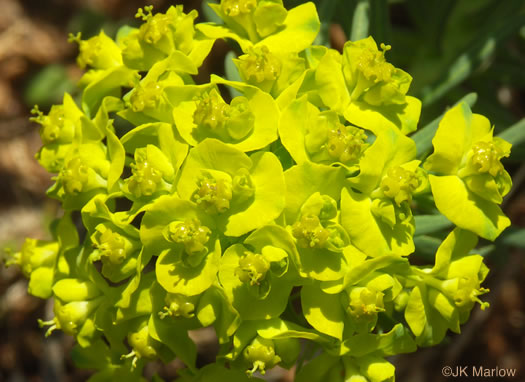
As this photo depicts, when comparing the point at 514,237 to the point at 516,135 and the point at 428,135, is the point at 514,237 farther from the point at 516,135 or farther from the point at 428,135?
the point at 428,135

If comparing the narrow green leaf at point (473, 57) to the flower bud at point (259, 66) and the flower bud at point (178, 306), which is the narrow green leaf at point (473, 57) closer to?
the flower bud at point (259, 66)

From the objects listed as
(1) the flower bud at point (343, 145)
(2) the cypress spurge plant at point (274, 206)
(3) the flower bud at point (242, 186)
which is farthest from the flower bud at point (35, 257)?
(1) the flower bud at point (343, 145)

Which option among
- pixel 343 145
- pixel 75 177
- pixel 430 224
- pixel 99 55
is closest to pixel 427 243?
pixel 430 224

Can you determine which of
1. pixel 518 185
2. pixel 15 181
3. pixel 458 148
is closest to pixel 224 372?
pixel 458 148

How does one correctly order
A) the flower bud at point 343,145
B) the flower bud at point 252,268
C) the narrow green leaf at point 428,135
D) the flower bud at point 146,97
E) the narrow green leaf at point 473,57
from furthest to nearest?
the narrow green leaf at point 473,57 → the narrow green leaf at point 428,135 → the flower bud at point 146,97 → the flower bud at point 343,145 → the flower bud at point 252,268

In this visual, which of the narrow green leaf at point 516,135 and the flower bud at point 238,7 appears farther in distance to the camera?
the narrow green leaf at point 516,135
